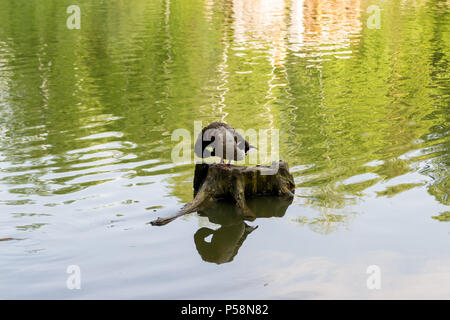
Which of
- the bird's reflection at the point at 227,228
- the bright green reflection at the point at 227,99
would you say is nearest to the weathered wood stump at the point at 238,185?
the bird's reflection at the point at 227,228

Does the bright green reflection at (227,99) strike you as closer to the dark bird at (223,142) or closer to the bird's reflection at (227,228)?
the bird's reflection at (227,228)

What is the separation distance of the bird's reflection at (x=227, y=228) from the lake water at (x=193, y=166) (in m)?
0.04

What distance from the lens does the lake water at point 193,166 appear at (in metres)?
8.79

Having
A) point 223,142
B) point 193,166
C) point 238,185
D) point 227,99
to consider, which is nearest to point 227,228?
point 238,185

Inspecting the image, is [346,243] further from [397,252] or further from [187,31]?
[187,31]

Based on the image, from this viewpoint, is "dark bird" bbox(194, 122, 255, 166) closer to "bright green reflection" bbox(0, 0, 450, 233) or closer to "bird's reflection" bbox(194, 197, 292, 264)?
"bird's reflection" bbox(194, 197, 292, 264)

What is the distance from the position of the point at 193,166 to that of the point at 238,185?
2.74 metres

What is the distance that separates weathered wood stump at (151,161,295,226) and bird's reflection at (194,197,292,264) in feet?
0.42

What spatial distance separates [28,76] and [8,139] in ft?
28.4

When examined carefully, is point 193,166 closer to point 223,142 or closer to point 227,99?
point 223,142

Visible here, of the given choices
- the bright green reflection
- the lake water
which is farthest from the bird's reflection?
the bright green reflection

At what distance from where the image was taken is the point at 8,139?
15.6m

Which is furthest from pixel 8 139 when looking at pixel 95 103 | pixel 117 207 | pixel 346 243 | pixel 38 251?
pixel 346 243

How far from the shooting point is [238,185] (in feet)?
35.7
